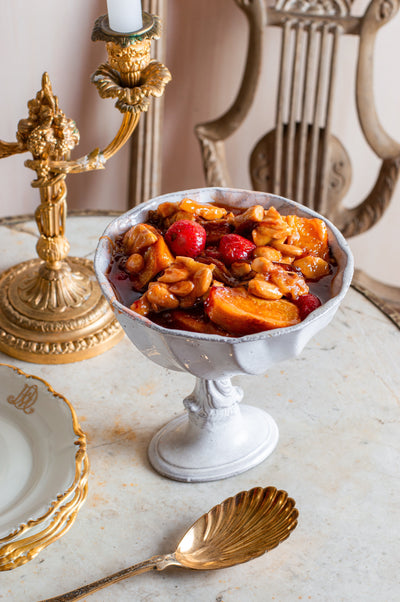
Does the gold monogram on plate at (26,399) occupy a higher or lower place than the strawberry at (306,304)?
lower

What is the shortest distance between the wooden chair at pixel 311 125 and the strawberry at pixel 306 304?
3.19ft

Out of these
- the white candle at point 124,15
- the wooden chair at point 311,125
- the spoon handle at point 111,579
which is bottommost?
the spoon handle at point 111,579

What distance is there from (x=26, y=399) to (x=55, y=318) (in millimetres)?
192

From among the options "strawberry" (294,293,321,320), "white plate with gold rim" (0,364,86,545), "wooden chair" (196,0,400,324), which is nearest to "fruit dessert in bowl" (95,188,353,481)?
"strawberry" (294,293,321,320)

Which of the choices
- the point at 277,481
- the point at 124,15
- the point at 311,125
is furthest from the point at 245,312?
the point at 311,125

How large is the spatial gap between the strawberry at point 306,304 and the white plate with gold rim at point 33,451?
28cm

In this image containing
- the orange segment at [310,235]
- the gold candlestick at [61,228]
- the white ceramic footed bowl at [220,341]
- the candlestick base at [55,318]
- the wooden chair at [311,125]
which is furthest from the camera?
the wooden chair at [311,125]

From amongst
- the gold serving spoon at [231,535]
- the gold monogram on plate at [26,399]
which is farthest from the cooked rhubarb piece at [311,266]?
the gold monogram on plate at [26,399]

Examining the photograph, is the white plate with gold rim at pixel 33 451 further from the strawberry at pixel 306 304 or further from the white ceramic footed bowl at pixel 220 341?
the strawberry at pixel 306 304

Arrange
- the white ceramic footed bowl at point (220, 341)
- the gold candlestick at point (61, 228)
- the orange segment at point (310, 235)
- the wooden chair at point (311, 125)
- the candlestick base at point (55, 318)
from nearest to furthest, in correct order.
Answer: the white ceramic footed bowl at point (220, 341) → the orange segment at point (310, 235) → the gold candlestick at point (61, 228) → the candlestick base at point (55, 318) → the wooden chair at point (311, 125)

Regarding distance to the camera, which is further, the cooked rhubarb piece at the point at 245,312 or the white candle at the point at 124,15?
the white candle at the point at 124,15

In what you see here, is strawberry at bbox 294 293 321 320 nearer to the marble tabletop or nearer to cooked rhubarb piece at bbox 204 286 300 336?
cooked rhubarb piece at bbox 204 286 300 336

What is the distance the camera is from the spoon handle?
69 centimetres

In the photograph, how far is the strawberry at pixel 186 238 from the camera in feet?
2.44
